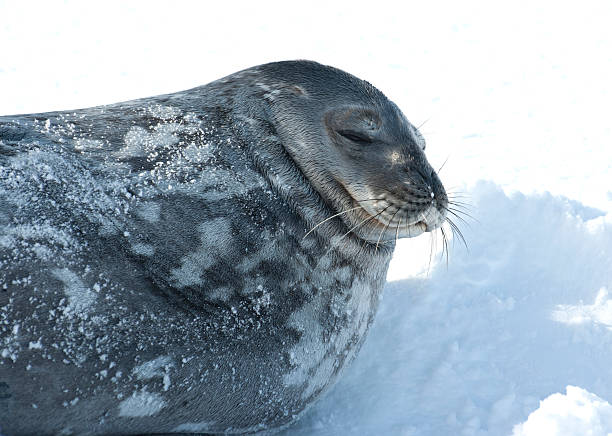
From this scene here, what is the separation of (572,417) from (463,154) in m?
3.02

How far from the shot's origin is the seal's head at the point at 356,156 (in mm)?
2379

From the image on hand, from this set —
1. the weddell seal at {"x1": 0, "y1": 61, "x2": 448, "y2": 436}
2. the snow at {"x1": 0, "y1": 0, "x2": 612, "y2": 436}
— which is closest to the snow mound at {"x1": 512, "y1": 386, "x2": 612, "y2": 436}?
the snow at {"x1": 0, "y1": 0, "x2": 612, "y2": 436}

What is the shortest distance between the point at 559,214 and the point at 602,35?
420cm

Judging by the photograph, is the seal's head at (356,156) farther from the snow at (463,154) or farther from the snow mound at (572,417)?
the snow mound at (572,417)

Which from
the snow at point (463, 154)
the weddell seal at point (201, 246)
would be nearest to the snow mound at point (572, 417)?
the snow at point (463, 154)

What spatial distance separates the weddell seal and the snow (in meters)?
0.07

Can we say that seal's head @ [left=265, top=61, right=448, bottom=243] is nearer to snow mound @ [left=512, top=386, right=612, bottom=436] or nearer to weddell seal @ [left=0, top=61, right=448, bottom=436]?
weddell seal @ [left=0, top=61, right=448, bottom=436]

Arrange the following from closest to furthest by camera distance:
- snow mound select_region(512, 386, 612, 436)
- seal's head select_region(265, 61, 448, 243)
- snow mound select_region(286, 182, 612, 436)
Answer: snow mound select_region(512, 386, 612, 436) < seal's head select_region(265, 61, 448, 243) < snow mound select_region(286, 182, 612, 436)

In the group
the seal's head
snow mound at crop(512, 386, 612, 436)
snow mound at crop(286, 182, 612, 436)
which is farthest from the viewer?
snow mound at crop(286, 182, 612, 436)

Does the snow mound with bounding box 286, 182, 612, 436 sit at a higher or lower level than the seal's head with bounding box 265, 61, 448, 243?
lower

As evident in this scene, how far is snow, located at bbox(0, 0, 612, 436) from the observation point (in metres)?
2.70

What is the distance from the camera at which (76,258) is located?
6.53 ft

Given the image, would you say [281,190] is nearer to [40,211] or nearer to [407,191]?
[407,191]

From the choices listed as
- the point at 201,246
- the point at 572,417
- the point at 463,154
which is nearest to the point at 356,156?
the point at 201,246
